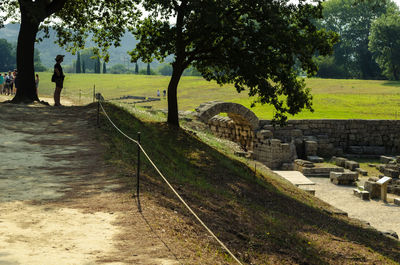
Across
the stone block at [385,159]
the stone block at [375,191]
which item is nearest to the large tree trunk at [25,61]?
the stone block at [375,191]

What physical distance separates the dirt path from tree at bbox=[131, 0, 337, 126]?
6640 millimetres

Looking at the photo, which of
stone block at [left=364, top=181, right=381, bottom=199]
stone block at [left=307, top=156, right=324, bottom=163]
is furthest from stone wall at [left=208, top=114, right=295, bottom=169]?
stone block at [left=364, top=181, right=381, bottom=199]

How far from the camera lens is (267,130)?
101ft

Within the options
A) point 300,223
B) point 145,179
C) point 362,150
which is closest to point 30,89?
point 145,179

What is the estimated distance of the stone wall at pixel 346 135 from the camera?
31.8 meters

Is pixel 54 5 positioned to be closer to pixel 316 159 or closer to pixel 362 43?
pixel 316 159

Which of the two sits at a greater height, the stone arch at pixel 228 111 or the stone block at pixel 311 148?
the stone arch at pixel 228 111

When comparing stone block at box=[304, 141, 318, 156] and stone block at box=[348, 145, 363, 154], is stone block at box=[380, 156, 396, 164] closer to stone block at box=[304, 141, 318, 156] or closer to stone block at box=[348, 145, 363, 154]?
stone block at box=[348, 145, 363, 154]

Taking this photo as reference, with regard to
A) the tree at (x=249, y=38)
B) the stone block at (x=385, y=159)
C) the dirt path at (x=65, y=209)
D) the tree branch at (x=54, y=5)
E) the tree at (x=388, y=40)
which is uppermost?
the tree at (x=388, y=40)

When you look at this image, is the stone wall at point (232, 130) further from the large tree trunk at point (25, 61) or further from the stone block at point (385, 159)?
the large tree trunk at point (25, 61)

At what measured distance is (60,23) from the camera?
76.8 feet

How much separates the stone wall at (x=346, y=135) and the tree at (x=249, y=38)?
1406 cm

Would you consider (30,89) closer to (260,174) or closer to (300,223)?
(260,174)

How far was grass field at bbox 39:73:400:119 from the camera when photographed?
3922cm
